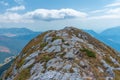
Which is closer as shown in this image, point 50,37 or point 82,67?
point 82,67

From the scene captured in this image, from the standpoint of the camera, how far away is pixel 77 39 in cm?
6494

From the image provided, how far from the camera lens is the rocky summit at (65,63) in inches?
1849

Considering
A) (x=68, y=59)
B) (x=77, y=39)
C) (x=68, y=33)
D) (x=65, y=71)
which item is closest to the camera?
(x=65, y=71)

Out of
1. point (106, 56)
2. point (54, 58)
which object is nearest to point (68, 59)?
point (54, 58)

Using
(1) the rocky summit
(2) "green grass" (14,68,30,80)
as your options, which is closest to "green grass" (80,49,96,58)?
(1) the rocky summit

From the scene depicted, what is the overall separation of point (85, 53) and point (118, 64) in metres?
10.7

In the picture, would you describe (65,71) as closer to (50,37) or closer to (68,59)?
(68,59)

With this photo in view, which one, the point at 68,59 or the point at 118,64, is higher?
the point at 68,59

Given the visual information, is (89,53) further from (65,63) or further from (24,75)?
(24,75)

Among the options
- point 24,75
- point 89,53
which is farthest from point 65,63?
point 24,75

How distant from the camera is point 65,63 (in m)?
49.8

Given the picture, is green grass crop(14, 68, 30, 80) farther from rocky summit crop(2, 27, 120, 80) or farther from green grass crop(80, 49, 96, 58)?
green grass crop(80, 49, 96, 58)

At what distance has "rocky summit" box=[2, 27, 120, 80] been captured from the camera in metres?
47.0

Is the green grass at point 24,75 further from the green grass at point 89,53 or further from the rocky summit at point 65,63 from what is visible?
the green grass at point 89,53
